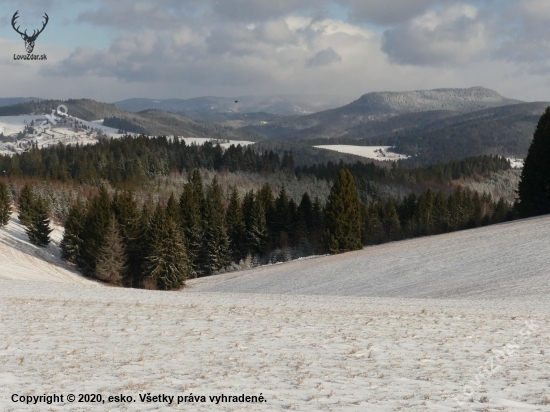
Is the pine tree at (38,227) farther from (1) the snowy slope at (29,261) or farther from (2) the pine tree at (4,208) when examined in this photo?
(2) the pine tree at (4,208)

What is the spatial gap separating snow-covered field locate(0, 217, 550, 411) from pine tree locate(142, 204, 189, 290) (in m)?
20.8

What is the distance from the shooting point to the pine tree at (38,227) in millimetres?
65375

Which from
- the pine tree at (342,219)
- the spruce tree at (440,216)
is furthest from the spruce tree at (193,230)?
the spruce tree at (440,216)

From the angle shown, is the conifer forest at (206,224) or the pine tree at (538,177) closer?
the conifer forest at (206,224)

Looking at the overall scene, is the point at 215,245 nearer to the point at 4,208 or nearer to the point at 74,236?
the point at 74,236

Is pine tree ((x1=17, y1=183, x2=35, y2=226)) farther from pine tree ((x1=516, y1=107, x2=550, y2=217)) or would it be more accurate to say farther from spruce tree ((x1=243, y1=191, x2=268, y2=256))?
pine tree ((x1=516, y1=107, x2=550, y2=217))

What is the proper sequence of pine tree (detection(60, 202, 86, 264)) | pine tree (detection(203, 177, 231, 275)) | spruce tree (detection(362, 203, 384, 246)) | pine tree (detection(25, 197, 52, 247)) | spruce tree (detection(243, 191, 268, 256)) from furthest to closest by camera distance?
spruce tree (detection(362, 203, 384, 246))
spruce tree (detection(243, 191, 268, 256))
pine tree (detection(203, 177, 231, 275))
pine tree (detection(25, 197, 52, 247))
pine tree (detection(60, 202, 86, 264))

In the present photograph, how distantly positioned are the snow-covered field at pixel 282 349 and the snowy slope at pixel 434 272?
8.45 feet

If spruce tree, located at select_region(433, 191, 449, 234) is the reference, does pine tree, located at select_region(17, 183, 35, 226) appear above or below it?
above

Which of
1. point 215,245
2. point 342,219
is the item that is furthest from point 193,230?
point 342,219

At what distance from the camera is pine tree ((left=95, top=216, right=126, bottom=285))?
54.7 meters

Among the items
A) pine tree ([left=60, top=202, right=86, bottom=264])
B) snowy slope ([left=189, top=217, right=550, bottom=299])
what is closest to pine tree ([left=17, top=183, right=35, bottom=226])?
pine tree ([left=60, top=202, right=86, bottom=264])

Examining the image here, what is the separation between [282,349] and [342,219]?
44358 millimetres

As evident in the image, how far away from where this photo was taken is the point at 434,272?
39.2m
